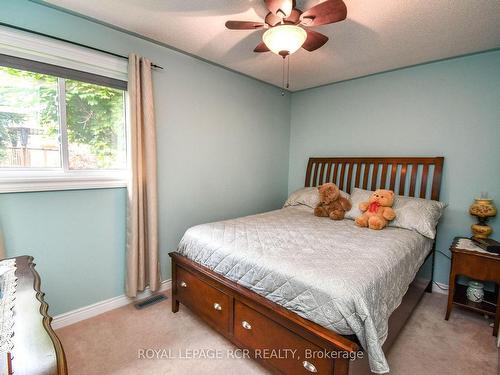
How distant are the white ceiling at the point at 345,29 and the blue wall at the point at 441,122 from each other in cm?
21

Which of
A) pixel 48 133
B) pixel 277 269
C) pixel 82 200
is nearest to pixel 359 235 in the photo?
pixel 277 269

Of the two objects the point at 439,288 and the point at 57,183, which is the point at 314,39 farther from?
the point at 439,288

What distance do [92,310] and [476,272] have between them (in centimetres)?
325

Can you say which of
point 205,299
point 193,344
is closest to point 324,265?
point 205,299

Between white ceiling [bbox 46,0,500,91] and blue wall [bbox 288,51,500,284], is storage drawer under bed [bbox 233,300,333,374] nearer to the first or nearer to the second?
white ceiling [bbox 46,0,500,91]

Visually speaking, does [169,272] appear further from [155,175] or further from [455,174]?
[455,174]

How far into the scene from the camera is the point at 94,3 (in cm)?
182

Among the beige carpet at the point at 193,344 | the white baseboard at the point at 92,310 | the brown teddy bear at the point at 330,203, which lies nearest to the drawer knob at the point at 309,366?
the beige carpet at the point at 193,344

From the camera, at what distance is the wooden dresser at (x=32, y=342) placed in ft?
2.33

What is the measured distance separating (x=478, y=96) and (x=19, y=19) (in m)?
3.92

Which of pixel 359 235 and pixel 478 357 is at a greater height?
pixel 359 235

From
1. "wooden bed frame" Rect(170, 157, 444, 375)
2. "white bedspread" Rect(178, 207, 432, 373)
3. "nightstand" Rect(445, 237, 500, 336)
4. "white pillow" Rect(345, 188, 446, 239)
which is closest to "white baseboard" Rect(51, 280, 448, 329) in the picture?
"wooden bed frame" Rect(170, 157, 444, 375)

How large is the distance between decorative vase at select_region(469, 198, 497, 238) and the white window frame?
3.24m

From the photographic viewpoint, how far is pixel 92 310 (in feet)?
7.19
